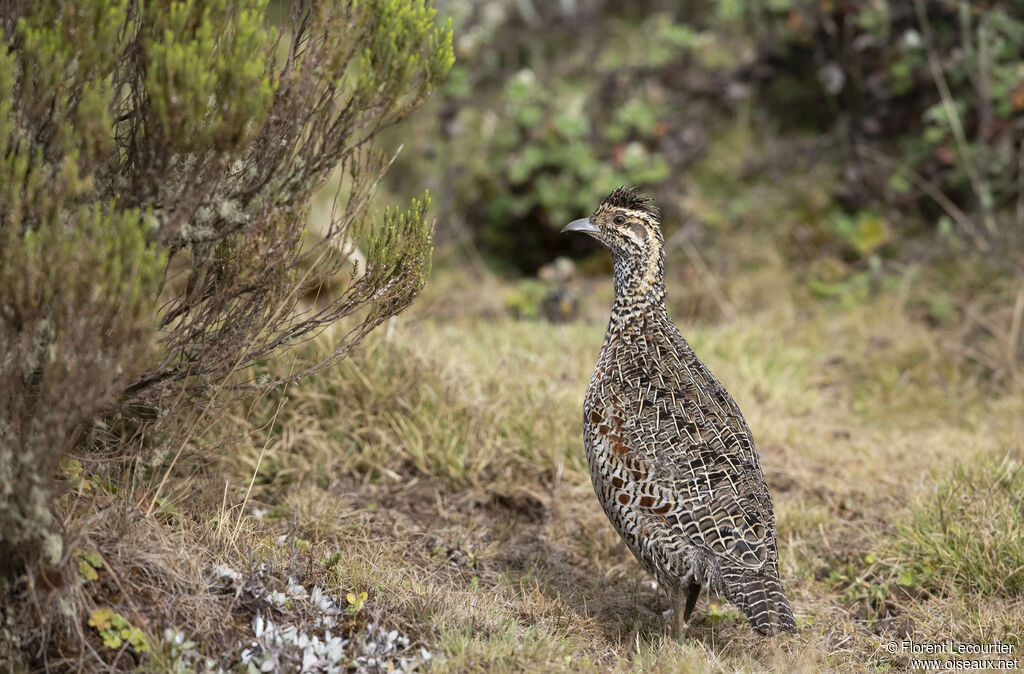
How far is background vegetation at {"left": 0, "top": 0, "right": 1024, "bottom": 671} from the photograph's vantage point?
3.26 meters

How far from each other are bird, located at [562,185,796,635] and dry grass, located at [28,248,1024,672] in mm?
306

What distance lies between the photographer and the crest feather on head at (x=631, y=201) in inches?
192

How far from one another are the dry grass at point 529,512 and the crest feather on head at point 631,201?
1.31 m

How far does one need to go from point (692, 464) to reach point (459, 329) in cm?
320

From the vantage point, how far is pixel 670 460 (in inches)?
165

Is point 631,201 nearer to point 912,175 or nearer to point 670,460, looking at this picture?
point 670,460

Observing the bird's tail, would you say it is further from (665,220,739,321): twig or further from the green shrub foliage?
(665,220,739,321): twig

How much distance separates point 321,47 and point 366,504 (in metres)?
2.45

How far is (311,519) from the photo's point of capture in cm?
468

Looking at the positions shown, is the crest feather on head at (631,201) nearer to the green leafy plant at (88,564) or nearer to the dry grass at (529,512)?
the dry grass at (529,512)

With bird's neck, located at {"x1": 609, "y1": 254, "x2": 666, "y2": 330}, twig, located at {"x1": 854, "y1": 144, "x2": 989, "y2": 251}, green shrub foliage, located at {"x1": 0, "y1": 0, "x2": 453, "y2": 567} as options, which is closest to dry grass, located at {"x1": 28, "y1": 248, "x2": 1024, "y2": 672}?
green shrub foliage, located at {"x1": 0, "y1": 0, "x2": 453, "y2": 567}

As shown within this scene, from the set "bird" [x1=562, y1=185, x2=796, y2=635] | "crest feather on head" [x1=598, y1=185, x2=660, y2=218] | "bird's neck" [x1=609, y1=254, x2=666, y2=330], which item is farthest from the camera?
"crest feather on head" [x1=598, y1=185, x2=660, y2=218]

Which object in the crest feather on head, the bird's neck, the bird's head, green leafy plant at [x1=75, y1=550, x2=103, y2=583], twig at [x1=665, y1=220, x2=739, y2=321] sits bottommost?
twig at [x1=665, y1=220, x2=739, y2=321]

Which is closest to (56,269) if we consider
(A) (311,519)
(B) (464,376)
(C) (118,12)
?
(C) (118,12)
